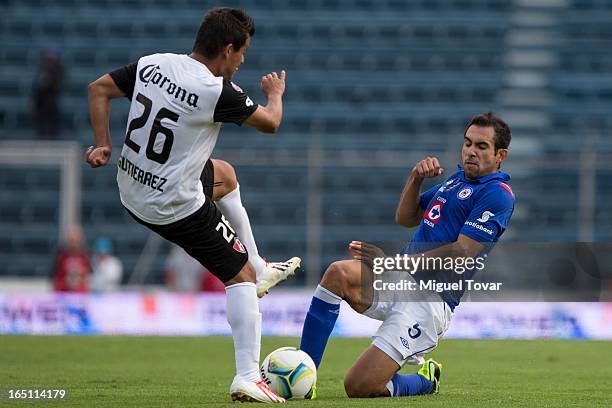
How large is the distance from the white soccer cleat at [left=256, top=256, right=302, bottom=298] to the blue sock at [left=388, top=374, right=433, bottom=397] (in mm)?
929

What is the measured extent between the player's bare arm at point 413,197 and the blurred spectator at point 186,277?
897 centimetres

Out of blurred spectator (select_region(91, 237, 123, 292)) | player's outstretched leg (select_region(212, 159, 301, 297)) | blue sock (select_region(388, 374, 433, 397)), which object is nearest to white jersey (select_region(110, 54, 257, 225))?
player's outstretched leg (select_region(212, 159, 301, 297))

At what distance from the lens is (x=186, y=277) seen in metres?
16.0

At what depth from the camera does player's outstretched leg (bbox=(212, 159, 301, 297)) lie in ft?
21.7

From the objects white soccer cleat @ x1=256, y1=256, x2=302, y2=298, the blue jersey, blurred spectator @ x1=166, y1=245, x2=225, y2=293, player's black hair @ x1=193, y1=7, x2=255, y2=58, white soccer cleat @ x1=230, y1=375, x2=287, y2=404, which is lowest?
blurred spectator @ x1=166, y1=245, x2=225, y2=293

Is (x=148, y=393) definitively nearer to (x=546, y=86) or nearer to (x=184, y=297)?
(x=184, y=297)

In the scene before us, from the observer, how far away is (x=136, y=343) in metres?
12.1

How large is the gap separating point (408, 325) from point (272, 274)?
89cm

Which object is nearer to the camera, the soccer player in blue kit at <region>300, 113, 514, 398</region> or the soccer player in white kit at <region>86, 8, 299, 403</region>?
the soccer player in white kit at <region>86, 8, 299, 403</region>

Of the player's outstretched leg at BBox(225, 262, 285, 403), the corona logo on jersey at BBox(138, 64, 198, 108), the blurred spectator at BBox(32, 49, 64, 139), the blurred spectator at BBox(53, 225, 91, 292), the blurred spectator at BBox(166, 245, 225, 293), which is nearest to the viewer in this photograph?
the corona logo on jersey at BBox(138, 64, 198, 108)

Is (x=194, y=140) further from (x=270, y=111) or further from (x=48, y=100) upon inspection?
(x=48, y=100)

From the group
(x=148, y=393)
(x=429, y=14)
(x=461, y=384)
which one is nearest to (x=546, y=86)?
(x=429, y=14)

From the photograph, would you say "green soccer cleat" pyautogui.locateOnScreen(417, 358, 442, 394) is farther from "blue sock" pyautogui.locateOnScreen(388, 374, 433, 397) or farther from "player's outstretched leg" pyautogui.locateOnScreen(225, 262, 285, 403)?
"player's outstretched leg" pyautogui.locateOnScreen(225, 262, 285, 403)

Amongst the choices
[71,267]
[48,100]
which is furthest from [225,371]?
[48,100]
